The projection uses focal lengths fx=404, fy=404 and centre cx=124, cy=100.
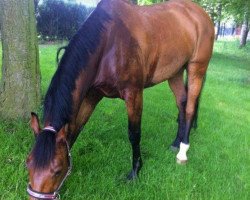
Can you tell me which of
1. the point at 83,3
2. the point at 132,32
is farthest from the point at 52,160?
the point at 83,3

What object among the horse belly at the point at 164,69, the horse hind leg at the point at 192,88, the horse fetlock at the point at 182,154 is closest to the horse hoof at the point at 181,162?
the horse fetlock at the point at 182,154

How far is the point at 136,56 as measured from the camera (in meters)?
4.20

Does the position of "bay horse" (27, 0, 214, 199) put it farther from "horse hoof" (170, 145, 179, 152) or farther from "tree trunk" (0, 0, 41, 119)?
"tree trunk" (0, 0, 41, 119)

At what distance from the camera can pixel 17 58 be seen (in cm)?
521

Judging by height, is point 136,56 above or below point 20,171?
above

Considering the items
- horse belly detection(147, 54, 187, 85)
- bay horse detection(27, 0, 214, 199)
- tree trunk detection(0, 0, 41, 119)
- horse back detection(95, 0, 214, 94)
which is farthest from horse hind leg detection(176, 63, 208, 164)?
tree trunk detection(0, 0, 41, 119)

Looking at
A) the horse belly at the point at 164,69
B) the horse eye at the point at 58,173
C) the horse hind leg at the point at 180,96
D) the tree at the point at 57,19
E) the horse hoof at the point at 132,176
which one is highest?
the horse belly at the point at 164,69

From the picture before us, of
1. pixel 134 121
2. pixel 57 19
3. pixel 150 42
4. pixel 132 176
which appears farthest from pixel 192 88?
pixel 57 19

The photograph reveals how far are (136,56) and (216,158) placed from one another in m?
1.91

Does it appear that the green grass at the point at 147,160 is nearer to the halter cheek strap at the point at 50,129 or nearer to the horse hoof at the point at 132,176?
the horse hoof at the point at 132,176

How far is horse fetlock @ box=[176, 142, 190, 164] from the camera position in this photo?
4980 mm

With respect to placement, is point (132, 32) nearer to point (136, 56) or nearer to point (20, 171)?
point (136, 56)

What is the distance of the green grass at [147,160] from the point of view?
13.0 feet

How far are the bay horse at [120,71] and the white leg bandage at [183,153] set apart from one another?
13mm
